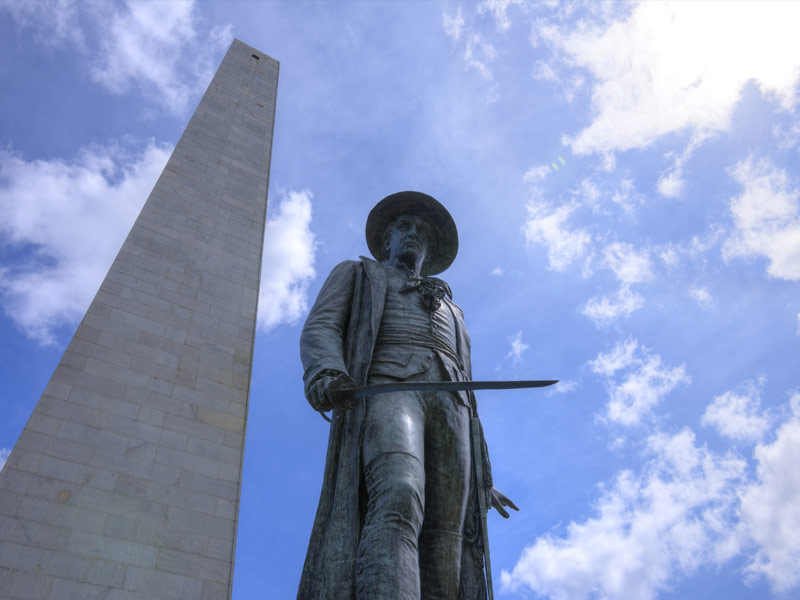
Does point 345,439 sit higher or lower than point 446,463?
higher

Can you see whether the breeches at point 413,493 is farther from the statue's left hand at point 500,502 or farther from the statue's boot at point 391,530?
the statue's left hand at point 500,502

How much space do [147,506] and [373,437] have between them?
4441 mm

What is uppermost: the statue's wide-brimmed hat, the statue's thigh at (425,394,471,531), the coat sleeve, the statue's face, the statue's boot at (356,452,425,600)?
the statue's wide-brimmed hat

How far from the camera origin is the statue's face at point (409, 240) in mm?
5227

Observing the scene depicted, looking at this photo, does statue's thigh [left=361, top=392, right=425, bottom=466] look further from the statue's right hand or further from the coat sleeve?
the coat sleeve

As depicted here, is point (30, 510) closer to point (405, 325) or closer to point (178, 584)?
point (178, 584)

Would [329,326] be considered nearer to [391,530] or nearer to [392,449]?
[392,449]

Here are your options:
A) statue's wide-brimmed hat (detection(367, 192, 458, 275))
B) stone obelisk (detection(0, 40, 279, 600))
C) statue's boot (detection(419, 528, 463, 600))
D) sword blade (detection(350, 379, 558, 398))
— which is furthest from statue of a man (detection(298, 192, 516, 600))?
stone obelisk (detection(0, 40, 279, 600))

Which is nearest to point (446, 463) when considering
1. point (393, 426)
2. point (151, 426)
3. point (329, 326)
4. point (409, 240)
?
point (393, 426)

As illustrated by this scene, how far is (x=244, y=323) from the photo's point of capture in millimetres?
9500

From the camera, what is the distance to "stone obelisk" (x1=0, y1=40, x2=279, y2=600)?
611 centimetres

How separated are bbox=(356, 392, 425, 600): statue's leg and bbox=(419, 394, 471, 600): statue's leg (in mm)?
170

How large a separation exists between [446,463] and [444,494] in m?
0.19

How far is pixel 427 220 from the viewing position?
555 cm
